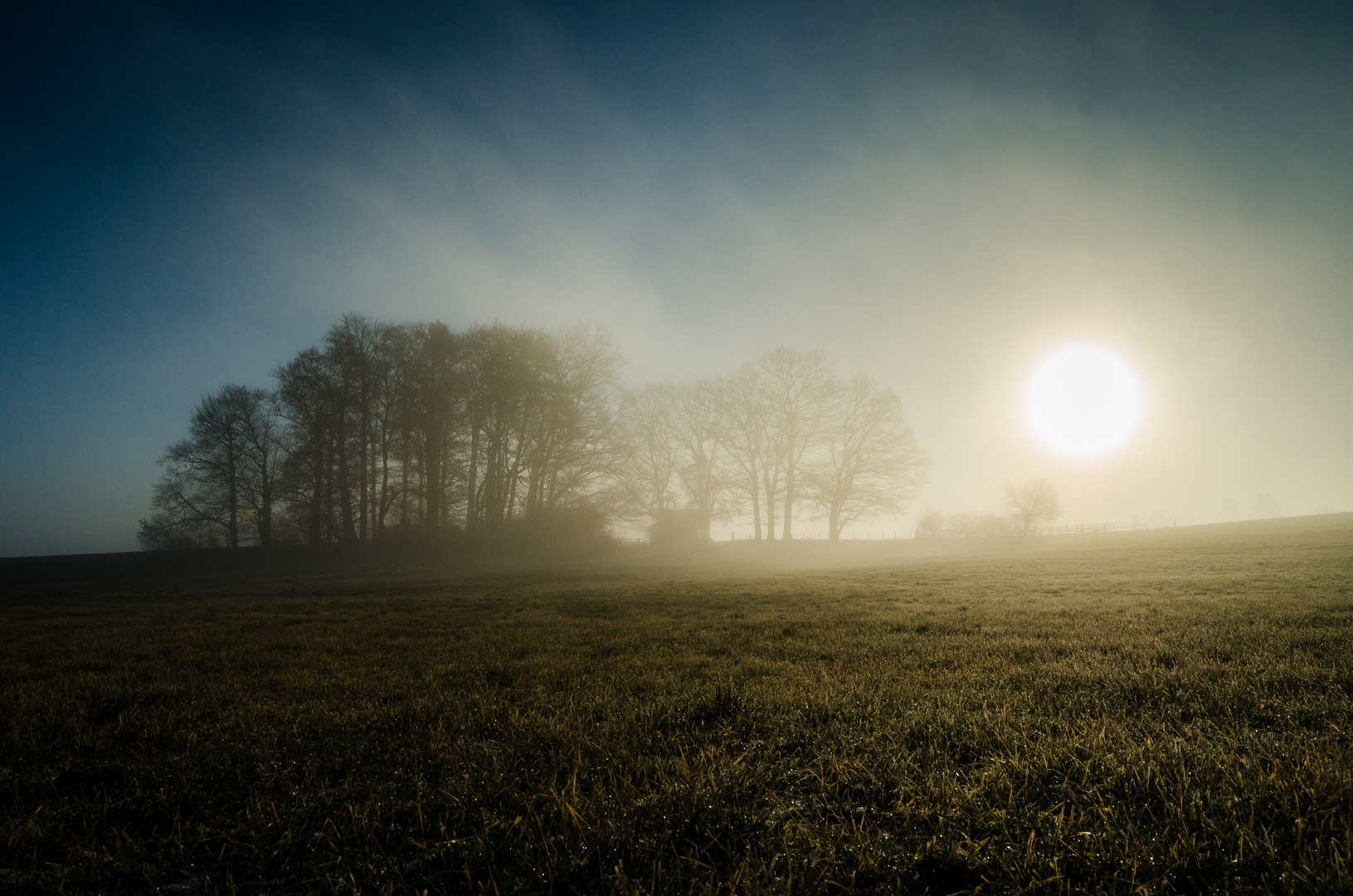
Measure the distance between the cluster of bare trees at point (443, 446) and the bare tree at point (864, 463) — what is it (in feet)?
0.25

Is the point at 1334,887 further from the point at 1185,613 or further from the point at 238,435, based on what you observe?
the point at 238,435

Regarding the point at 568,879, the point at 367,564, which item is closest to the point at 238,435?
the point at 367,564

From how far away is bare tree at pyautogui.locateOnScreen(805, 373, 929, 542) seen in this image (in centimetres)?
3416

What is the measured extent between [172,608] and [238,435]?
27.3 meters

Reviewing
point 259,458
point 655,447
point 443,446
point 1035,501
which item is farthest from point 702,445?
point 1035,501

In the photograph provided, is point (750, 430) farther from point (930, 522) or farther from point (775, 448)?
point (930, 522)

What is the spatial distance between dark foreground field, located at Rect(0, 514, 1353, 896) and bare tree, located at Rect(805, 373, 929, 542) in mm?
27380

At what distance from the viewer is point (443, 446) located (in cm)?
3019

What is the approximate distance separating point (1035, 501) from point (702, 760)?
65.2 metres

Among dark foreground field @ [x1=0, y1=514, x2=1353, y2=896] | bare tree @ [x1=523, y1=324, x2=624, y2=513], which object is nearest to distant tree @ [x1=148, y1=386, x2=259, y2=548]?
→ bare tree @ [x1=523, y1=324, x2=624, y2=513]

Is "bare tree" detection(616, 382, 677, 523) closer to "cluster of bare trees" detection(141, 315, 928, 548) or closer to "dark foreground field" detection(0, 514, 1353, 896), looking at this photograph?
"cluster of bare trees" detection(141, 315, 928, 548)

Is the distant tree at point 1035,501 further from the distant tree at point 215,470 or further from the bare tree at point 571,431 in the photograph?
the distant tree at point 215,470

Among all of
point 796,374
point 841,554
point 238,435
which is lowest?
point 841,554

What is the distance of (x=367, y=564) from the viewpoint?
85.8ft
